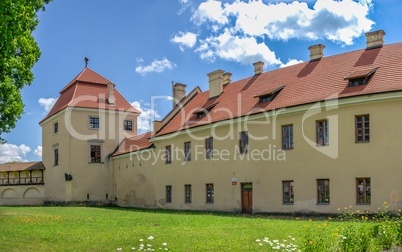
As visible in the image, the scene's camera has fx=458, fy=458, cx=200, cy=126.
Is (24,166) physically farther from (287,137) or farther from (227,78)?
(287,137)

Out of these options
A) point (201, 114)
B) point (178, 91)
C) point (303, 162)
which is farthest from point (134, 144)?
point (303, 162)

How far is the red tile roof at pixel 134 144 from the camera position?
37206 millimetres

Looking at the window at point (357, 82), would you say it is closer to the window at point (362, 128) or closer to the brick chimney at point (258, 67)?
the window at point (362, 128)

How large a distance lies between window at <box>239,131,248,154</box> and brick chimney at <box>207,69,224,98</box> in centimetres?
699

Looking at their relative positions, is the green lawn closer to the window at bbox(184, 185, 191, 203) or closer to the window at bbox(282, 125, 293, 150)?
the window at bbox(282, 125, 293, 150)

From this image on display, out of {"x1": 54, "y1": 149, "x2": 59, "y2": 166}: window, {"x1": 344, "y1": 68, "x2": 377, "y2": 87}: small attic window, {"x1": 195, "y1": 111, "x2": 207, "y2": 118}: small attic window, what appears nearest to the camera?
{"x1": 344, "y1": 68, "x2": 377, "y2": 87}: small attic window

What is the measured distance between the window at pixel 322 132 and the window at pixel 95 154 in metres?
24.7

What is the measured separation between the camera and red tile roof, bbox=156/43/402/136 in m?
22.0

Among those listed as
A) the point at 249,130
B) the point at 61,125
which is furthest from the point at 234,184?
the point at 61,125

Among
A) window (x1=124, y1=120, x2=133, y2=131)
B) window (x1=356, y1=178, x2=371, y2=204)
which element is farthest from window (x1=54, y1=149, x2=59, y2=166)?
window (x1=356, y1=178, x2=371, y2=204)

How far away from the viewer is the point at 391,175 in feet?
67.2

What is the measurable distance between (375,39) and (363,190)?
9.01 meters

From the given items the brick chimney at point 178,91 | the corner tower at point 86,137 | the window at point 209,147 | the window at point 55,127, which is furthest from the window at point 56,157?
the window at point 209,147

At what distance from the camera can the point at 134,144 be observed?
130 feet
